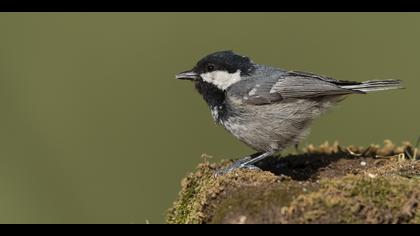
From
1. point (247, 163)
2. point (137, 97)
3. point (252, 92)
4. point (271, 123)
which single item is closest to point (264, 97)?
point (252, 92)

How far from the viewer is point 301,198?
333 centimetres

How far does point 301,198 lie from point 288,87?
2.24 metres

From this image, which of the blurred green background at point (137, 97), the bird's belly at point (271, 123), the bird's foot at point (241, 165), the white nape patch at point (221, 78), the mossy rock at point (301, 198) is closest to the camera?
the mossy rock at point (301, 198)

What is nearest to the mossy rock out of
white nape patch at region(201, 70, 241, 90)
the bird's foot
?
the bird's foot

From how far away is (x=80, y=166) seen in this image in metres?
8.19

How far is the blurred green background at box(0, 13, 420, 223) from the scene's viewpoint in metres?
7.82

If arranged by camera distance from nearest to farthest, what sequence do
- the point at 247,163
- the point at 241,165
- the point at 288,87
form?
the point at 241,165, the point at 247,163, the point at 288,87

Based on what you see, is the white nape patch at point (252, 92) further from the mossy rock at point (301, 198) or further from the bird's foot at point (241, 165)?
the mossy rock at point (301, 198)

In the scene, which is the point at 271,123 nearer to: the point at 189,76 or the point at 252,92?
the point at 252,92

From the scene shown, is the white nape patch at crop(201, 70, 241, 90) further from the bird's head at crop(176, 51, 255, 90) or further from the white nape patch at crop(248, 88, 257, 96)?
the white nape patch at crop(248, 88, 257, 96)

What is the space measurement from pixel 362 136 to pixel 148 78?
3505 mm

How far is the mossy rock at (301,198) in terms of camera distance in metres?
3.25

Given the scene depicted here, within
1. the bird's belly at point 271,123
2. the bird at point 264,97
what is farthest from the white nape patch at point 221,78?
the bird's belly at point 271,123
